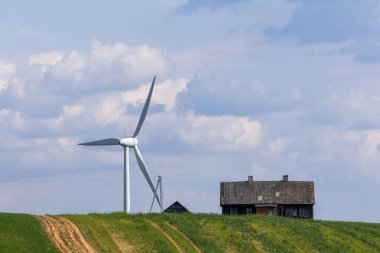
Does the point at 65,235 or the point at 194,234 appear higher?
the point at 194,234

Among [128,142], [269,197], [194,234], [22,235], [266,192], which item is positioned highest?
[128,142]

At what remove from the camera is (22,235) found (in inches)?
2458

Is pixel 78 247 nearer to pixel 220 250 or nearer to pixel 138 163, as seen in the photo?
pixel 220 250

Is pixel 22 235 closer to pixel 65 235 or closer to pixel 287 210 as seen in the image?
pixel 65 235

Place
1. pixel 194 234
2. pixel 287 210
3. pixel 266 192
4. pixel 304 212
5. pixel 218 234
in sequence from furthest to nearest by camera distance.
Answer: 1. pixel 266 192
2. pixel 287 210
3. pixel 304 212
4. pixel 218 234
5. pixel 194 234

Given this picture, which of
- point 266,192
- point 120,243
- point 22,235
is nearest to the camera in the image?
point 22,235

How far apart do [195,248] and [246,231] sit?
10.1 metres

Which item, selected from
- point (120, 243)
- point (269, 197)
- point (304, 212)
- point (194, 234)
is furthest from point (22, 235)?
point (304, 212)

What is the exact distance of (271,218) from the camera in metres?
87.9

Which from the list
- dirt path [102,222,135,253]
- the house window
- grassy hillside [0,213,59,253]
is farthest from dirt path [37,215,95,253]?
the house window

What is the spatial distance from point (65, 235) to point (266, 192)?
66.2 metres

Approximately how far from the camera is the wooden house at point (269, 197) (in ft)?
413

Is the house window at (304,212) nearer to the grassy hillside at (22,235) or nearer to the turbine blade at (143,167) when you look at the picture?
the turbine blade at (143,167)

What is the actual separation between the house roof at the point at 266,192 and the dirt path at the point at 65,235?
59.0m
